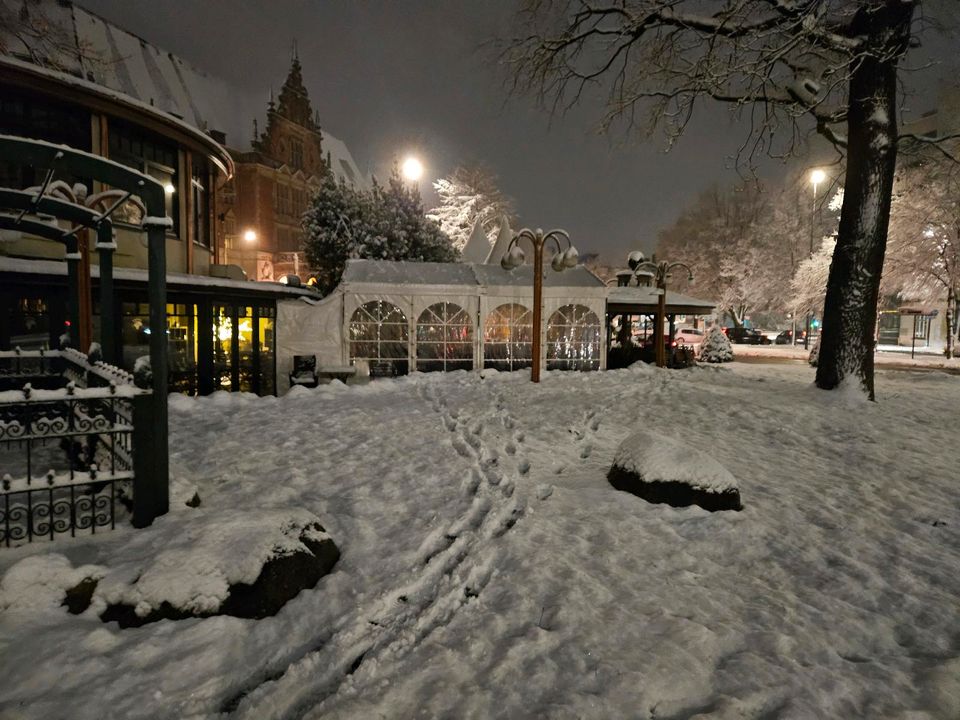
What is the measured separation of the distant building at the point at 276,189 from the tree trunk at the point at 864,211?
3331 cm

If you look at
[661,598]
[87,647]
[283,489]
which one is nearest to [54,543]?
[87,647]

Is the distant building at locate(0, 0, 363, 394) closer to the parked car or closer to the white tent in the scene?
the white tent

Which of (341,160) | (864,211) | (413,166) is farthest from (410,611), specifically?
(341,160)

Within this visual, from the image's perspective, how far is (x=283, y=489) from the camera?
5.14 meters

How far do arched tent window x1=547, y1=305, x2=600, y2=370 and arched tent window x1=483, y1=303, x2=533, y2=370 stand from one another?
0.85 metres

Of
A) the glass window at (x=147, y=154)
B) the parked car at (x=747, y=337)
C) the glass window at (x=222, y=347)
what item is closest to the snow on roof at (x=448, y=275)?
the glass window at (x=222, y=347)

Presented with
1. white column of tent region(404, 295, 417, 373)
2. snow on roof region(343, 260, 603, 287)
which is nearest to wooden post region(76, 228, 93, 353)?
snow on roof region(343, 260, 603, 287)

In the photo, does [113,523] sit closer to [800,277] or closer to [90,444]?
[90,444]

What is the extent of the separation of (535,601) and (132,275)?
10.7 m

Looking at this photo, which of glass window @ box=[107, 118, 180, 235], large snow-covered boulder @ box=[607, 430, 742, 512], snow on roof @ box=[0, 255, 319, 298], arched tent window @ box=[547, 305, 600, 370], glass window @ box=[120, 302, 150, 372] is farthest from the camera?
arched tent window @ box=[547, 305, 600, 370]

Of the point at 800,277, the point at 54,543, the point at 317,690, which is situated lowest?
the point at 317,690

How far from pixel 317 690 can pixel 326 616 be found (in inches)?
25.0

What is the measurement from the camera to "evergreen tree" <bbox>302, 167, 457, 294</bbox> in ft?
71.4

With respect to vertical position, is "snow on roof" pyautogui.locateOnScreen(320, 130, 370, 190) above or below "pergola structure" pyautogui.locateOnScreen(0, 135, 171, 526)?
above
